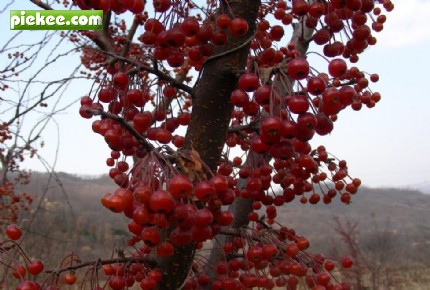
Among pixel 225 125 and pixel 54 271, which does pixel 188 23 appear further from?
pixel 54 271

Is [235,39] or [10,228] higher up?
[235,39]

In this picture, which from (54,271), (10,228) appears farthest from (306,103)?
(10,228)

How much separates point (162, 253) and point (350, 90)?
750mm

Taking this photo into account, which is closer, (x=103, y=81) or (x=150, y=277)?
(x=150, y=277)

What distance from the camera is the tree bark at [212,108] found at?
1.51 meters

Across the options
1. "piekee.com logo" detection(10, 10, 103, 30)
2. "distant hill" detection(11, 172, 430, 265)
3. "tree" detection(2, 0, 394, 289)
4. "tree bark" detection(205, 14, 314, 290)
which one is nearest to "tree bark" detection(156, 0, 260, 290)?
"tree" detection(2, 0, 394, 289)

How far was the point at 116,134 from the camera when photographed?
137 cm

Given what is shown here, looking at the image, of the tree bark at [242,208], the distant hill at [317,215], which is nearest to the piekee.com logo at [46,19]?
the tree bark at [242,208]

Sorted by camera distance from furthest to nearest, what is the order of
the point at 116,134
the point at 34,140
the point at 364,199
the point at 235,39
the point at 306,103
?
the point at 364,199 < the point at 34,140 < the point at 235,39 < the point at 116,134 < the point at 306,103

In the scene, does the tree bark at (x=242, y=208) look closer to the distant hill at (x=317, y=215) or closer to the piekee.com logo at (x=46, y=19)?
the piekee.com logo at (x=46, y=19)

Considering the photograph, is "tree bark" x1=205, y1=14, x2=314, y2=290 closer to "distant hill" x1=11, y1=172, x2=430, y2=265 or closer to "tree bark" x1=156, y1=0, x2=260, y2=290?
"tree bark" x1=156, y1=0, x2=260, y2=290

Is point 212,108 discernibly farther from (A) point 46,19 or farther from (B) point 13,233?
(A) point 46,19

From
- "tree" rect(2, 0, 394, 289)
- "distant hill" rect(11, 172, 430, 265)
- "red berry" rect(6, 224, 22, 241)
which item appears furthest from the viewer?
"distant hill" rect(11, 172, 430, 265)

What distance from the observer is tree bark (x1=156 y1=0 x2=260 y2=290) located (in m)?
1.51
